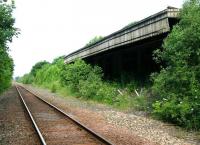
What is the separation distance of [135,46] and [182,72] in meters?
8.61

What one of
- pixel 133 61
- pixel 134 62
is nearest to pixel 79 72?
pixel 133 61

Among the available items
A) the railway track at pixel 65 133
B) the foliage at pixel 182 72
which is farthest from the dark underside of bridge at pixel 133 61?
the railway track at pixel 65 133

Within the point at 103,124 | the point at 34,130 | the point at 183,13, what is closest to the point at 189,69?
the point at 183,13

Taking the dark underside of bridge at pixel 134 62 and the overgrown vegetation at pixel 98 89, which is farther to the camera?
the dark underside of bridge at pixel 134 62

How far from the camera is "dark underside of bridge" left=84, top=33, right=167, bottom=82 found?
21.9m

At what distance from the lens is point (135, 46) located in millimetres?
22906

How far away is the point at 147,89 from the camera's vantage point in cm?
2075

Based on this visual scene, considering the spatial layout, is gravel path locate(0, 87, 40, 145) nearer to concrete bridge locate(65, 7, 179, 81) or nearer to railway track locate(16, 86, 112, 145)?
railway track locate(16, 86, 112, 145)

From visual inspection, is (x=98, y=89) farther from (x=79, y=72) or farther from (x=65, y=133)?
(x=65, y=133)

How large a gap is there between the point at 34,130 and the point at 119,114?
5649mm

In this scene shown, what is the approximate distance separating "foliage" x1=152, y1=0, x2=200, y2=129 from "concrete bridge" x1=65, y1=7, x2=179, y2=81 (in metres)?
0.97

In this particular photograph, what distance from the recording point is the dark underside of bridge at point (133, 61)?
2190 cm

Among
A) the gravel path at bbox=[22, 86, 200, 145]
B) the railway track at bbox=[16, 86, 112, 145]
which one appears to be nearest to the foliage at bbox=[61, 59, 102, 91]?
the gravel path at bbox=[22, 86, 200, 145]

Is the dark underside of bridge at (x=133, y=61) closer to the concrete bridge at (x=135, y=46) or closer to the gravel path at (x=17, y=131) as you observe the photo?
the concrete bridge at (x=135, y=46)
